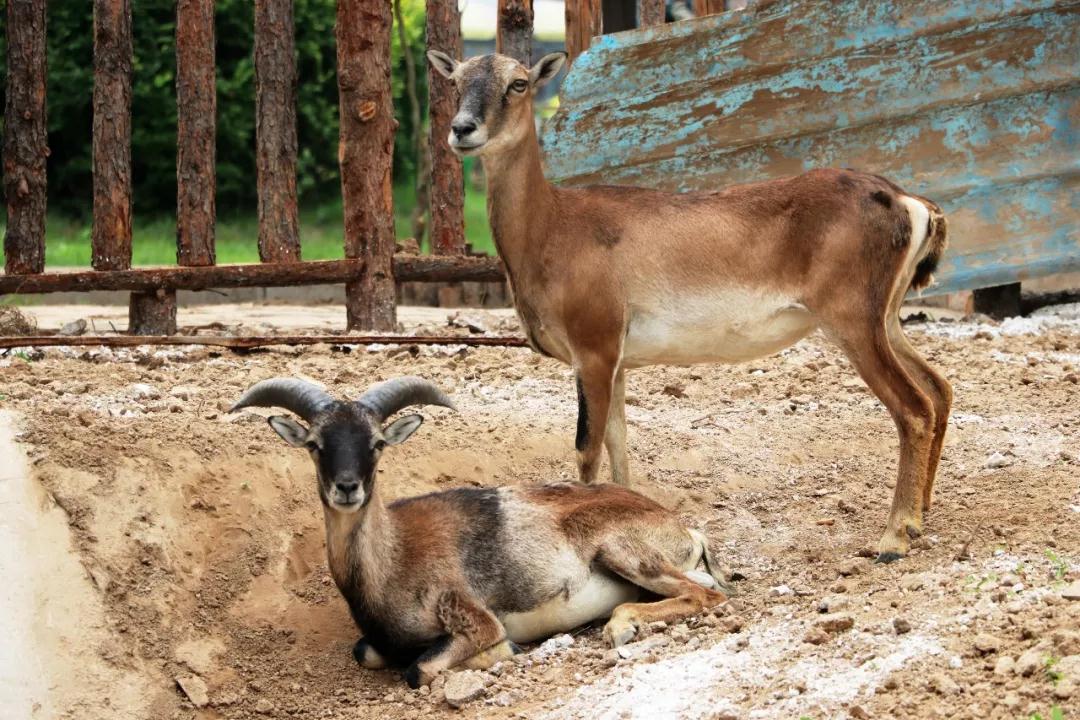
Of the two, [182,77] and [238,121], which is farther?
[238,121]

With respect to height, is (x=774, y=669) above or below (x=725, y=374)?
below

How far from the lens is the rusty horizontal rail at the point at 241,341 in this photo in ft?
36.8

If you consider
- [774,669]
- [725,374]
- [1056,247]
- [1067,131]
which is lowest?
[774,669]

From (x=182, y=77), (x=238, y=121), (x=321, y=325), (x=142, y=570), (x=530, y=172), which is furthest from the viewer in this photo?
(x=238, y=121)

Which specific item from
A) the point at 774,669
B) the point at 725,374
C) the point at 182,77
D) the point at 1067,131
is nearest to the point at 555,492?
the point at 774,669

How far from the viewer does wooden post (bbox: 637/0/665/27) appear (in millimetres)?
13781

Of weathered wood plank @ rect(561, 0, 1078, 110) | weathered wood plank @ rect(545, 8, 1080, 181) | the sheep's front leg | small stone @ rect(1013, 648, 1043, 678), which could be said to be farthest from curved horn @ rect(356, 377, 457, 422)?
weathered wood plank @ rect(561, 0, 1078, 110)

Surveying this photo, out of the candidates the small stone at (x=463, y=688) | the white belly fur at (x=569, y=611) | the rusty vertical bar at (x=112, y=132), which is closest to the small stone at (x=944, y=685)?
the small stone at (x=463, y=688)

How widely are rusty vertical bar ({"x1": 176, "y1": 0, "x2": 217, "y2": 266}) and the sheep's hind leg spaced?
5372mm

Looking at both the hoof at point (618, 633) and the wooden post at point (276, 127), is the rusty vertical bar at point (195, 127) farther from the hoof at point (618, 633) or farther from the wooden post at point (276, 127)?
the hoof at point (618, 633)

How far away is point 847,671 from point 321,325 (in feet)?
28.5

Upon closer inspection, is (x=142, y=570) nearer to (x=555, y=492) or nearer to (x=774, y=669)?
(x=555, y=492)

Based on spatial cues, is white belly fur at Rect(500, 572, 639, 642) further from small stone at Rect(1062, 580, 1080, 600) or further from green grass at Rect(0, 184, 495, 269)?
green grass at Rect(0, 184, 495, 269)

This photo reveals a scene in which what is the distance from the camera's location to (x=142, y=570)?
8.48 metres
